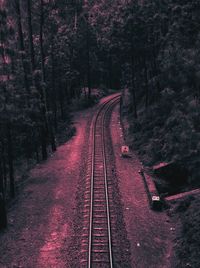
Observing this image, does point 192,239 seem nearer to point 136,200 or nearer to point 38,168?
point 136,200

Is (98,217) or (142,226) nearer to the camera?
(142,226)

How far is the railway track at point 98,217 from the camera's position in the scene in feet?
54.0

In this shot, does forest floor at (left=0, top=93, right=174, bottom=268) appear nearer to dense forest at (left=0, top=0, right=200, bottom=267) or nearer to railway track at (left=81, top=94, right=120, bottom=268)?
railway track at (left=81, top=94, right=120, bottom=268)

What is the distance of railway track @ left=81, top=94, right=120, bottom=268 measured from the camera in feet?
54.0

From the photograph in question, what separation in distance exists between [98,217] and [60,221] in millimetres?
2342

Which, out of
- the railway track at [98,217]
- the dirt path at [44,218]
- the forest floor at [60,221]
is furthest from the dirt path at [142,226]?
the dirt path at [44,218]

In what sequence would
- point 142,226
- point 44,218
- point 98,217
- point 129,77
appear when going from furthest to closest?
1. point 129,77
2. point 44,218
3. point 98,217
4. point 142,226

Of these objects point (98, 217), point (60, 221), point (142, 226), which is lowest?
point (142, 226)

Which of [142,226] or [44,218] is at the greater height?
[44,218]

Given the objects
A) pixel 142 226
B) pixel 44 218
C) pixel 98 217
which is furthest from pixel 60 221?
pixel 142 226

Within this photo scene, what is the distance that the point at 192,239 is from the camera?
17188mm

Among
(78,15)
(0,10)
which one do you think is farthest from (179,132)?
(78,15)

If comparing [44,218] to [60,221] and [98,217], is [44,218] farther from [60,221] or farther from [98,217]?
[98,217]

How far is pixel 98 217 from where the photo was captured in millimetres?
20219
